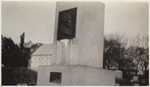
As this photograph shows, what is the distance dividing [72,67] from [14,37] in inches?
68.5

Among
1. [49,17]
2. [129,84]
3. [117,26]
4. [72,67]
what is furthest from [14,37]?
[129,84]

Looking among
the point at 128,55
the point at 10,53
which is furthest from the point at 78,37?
the point at 10,53

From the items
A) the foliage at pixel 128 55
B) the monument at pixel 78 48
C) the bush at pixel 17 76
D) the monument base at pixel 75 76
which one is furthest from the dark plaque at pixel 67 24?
the foliage at pixel 128 55

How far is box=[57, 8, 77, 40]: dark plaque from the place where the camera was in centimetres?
545

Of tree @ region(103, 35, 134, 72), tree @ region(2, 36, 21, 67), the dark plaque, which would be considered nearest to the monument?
the dark plaque

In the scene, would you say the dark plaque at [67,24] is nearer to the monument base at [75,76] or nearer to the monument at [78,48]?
the monument at [78,48]

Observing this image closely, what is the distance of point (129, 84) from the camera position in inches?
213

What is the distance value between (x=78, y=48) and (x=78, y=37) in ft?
0.79

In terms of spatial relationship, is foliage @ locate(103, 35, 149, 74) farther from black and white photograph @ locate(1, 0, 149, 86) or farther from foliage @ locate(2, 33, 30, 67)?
foliage @ locate(2, 33, 30, 67)

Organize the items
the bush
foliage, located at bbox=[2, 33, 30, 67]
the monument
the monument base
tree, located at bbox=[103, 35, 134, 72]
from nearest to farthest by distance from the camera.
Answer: the monument base → the monument → the bush → foliage, located at bbox=[2, 33, 30, 67] → tree, located at bbox=[103, 35, 134, 72]

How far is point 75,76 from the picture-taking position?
511 cm

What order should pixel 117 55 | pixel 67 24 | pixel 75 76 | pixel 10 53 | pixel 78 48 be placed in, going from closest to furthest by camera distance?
pixel 75 76
pixel 78 48
pixel 67 24
pixel 10 53
pixel 117 55

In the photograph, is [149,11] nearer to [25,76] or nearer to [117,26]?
[117,26]

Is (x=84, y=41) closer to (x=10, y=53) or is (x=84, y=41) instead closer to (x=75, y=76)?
(x=75, y=76)
